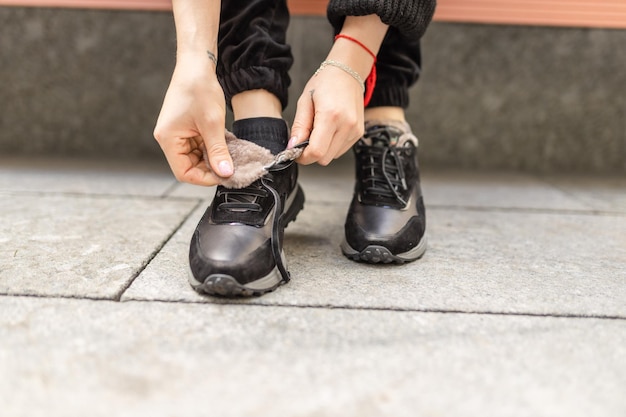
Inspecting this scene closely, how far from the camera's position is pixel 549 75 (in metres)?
1.65

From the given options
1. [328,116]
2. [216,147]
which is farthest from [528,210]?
[216,147]

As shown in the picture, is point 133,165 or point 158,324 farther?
point 133,165

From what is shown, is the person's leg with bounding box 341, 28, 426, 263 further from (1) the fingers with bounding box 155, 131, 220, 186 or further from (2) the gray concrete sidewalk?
(1) the fingers with bounding box 155, 131, 220, 186

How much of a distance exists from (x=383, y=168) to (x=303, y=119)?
0.21 meters

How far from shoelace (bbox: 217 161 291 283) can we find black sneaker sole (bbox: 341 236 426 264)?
0.13 m

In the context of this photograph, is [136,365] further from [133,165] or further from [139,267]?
[133,165]

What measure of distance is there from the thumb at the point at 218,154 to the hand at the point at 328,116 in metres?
0.09

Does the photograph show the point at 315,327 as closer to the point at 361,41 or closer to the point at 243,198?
the point at 243,198

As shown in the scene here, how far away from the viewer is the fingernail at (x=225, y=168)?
0.67 meters

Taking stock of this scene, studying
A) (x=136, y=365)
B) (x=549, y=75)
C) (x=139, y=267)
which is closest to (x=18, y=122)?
(x=139, y=267)

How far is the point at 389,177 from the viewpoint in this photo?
0.85m

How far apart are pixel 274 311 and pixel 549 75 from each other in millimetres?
1434

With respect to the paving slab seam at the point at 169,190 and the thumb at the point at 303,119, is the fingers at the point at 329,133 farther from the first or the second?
the paving slab seam at the point at 169,190

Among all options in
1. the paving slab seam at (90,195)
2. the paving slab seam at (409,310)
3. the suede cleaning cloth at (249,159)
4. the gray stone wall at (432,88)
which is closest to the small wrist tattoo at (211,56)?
the suede cleaning cloth at (249,159)
